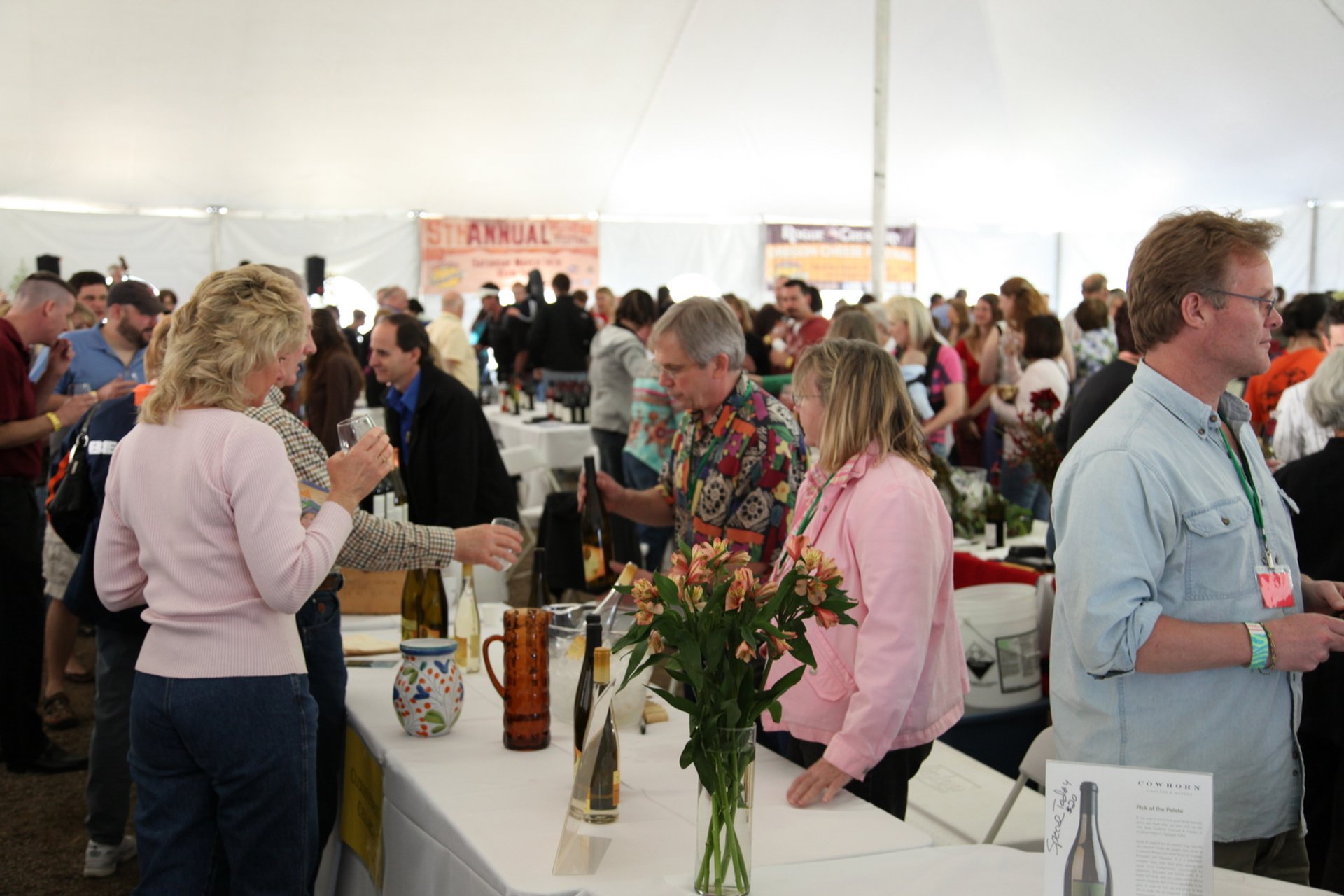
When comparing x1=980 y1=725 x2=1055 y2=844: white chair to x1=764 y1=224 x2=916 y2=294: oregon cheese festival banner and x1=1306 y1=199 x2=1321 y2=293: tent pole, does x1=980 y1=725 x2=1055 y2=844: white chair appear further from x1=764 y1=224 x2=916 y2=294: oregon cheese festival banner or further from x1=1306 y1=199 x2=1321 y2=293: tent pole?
x1=1306 y1=199 x2=1321 y2=293: tent pole

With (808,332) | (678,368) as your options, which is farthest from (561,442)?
(678,368)

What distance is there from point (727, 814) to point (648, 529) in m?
3.56

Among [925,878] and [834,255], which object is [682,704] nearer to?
[925,878]

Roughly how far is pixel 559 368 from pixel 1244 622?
718cm

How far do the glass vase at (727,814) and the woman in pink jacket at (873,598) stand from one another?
1.29ft

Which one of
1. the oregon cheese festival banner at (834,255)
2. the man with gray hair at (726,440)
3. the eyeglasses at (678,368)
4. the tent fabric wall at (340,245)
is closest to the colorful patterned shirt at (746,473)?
the man with gray hair at (726,440)

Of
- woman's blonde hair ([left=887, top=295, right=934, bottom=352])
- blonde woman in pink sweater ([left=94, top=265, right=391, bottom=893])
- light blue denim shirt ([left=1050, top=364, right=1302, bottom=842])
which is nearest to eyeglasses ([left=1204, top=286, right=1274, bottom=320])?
light blue denim shirt ([left=1050, top=364, right=1302, bottom=842])

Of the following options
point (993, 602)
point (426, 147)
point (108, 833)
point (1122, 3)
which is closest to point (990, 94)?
point (1122, 3)

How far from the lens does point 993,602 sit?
3.11m

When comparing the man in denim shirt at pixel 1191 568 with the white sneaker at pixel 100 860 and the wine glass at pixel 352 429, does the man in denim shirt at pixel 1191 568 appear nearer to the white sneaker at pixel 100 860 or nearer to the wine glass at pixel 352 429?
the wine glass at pixel 352 429

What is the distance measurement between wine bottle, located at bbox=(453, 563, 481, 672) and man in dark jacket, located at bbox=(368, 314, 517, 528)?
3.57 feet

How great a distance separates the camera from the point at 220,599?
177 cm

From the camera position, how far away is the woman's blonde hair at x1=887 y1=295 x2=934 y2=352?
582 cm

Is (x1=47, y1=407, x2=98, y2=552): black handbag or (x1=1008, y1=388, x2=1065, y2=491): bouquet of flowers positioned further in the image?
(x1=1008, y1=388, x2=1065, y2=491): bouquet of flowers
